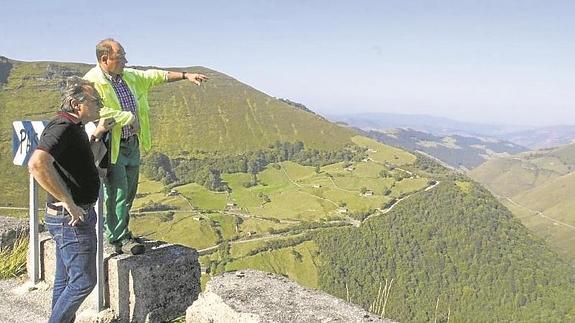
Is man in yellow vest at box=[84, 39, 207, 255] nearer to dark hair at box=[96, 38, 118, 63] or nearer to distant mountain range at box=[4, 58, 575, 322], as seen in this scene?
dark hair at box=[96, 38, 118, 63]

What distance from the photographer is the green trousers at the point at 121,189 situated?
4.94 metres

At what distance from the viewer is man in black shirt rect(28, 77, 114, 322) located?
378cm

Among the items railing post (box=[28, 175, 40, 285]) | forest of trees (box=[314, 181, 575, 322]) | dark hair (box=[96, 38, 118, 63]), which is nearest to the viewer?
dark hair (box=[96, 38, 118, 63])

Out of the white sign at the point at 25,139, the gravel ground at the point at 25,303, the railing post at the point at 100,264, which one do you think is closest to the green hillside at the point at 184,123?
the gravel ground at the point at 25,303

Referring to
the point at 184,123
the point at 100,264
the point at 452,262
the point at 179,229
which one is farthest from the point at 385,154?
the point at 100,264

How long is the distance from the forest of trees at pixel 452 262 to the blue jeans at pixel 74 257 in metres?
Result: 92.6

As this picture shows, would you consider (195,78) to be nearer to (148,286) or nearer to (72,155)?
(72,155)

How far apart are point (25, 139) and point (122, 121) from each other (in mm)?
1485

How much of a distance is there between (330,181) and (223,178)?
31.1m

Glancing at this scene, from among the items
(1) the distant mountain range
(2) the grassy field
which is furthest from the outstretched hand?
(2) the grassy field

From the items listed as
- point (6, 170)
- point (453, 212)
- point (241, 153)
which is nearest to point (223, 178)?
point (241, 153)

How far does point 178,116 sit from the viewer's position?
18562 centimetres

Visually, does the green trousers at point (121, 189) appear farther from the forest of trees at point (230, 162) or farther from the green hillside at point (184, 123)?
the green hillside at point (184, 123)

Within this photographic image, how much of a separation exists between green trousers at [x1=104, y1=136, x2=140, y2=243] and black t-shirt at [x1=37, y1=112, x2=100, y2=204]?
84cm
